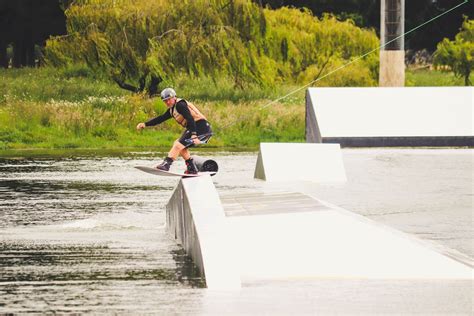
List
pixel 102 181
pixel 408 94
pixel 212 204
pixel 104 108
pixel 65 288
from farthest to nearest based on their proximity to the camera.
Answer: pixel 104 108
pixel 408 94
pixel 102 181
pixel 212 204
pixel 65 288

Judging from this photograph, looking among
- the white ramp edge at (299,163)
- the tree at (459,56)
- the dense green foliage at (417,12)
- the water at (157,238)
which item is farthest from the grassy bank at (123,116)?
the dense green foliage at (417,12)

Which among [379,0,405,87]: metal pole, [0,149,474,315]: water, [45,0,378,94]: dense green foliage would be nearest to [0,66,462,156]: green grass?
[45,0,378,94]: dense green foliage

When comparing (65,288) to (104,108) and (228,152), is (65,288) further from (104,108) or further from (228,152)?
(104,108)

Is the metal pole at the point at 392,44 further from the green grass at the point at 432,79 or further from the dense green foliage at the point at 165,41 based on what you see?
the green grass at the point at 432,79

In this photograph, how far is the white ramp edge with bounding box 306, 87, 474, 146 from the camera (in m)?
30.6

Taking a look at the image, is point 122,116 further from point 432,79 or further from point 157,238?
point 432,79

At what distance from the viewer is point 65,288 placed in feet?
37.6

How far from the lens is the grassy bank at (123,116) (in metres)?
38.1

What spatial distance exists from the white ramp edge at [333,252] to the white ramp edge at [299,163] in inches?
331

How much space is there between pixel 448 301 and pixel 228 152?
23980 mm

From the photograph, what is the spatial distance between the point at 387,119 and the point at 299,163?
7134 millimetres

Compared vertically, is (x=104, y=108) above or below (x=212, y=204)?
below

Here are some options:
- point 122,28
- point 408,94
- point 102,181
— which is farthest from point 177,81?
point 102,181

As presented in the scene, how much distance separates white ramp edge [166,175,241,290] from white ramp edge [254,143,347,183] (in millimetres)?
8397
